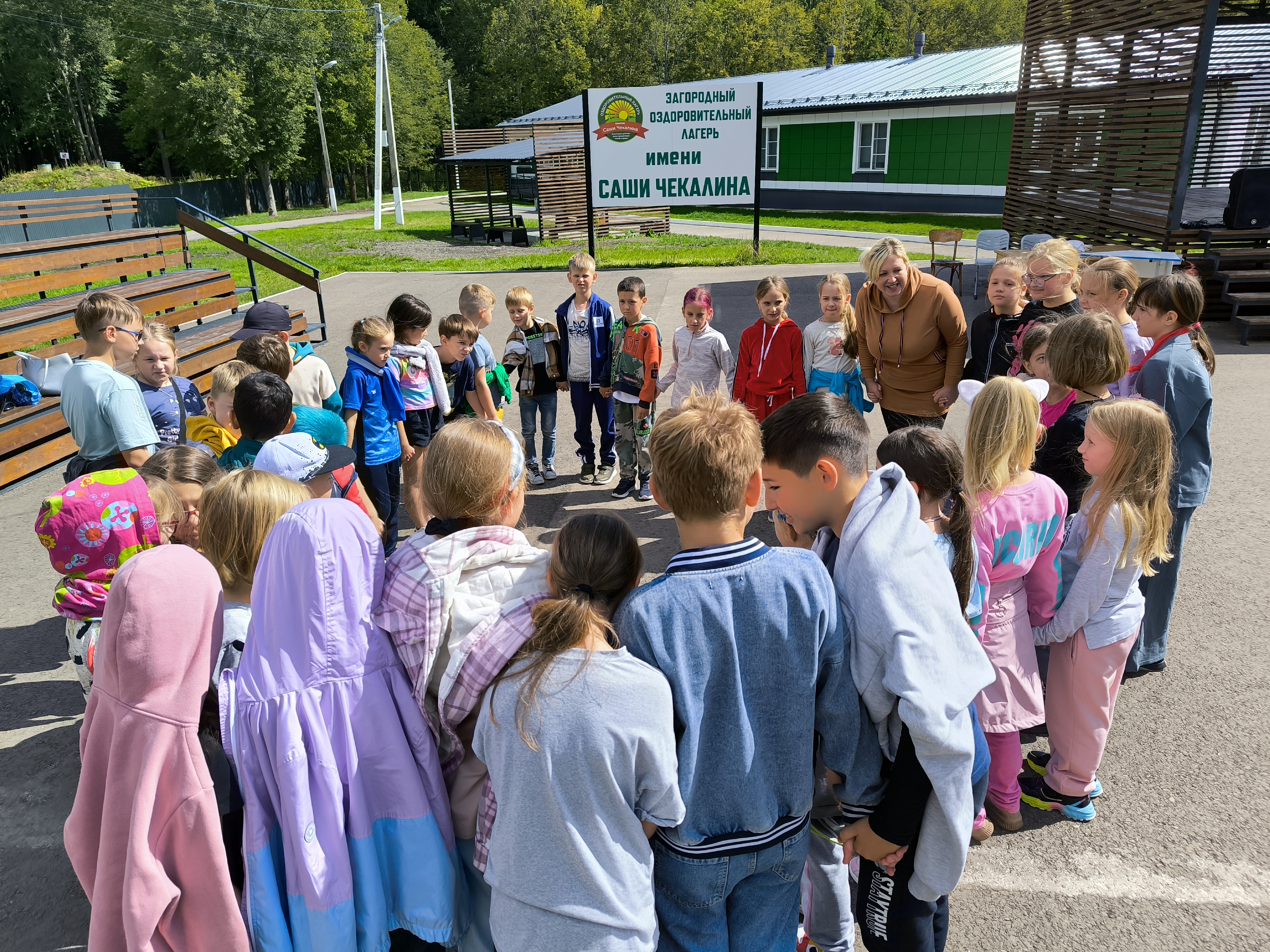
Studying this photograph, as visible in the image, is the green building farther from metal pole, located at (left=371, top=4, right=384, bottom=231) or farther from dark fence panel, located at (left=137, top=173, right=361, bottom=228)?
dark fence panel, located at (left=137, top=173, right=361, bottom=228)

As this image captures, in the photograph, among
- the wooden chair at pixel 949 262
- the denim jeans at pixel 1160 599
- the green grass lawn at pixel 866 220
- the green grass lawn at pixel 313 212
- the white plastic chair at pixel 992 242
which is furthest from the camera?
the green grass lawn at pixel 313 212

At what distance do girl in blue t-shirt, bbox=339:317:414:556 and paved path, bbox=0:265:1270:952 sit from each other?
109cm

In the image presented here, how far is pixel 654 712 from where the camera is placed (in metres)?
1.65

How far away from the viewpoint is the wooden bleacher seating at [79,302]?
749 centimetres

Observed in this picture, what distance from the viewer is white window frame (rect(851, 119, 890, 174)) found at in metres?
30.7

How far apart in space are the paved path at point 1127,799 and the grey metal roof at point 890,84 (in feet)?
79.4

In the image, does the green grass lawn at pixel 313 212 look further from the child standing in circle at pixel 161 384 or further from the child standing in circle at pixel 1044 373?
the child standing in circle at pixel 1044 373

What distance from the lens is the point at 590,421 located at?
6.84 metres

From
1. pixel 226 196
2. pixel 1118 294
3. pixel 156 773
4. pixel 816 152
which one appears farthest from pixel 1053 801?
pixel 226 196

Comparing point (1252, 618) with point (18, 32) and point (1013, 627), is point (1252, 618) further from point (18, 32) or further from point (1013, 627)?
point (18, 32)

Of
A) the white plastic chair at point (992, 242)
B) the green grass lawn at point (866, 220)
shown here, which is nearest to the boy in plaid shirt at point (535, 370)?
the white plastic chair at point (992, 242)

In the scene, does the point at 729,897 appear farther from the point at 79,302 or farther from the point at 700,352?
the point at 79,302

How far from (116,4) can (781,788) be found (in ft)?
207

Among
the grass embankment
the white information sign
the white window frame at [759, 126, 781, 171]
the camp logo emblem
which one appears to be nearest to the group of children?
the white information sign
